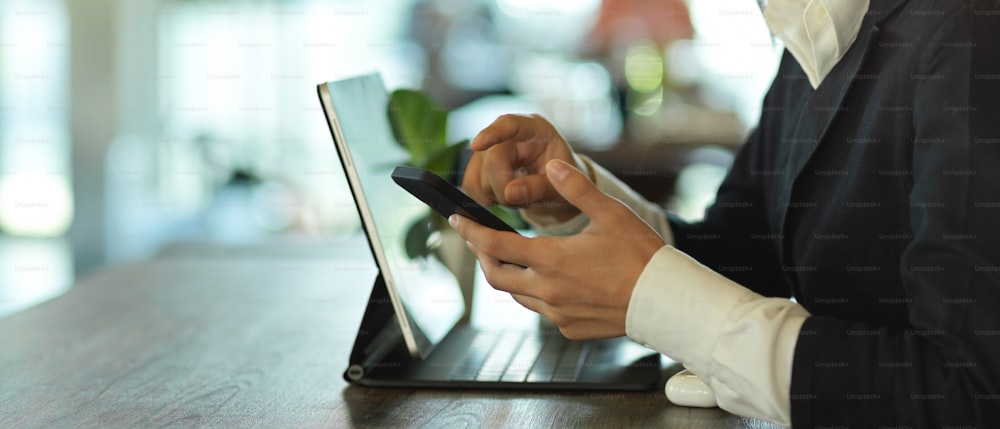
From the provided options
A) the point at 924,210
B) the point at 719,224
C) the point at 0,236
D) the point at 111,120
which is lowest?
the point at 0,236

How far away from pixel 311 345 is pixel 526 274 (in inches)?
17.7

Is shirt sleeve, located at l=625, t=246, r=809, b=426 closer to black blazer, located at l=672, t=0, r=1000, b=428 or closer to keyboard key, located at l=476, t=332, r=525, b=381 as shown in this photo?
black blazer, located at l=672, t=0, r=1000, b=428

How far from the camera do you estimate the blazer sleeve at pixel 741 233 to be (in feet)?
4.26

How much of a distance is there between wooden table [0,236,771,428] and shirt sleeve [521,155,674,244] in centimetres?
27

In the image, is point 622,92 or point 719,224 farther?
point 622,92

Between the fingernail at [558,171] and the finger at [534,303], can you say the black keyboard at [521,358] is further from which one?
the fingernail at [558,171]

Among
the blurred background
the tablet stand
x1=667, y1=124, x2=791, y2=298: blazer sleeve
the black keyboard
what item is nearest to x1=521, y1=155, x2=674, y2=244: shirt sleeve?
x1=667, y1=124, x2=791, y2=298: blazer sleeve

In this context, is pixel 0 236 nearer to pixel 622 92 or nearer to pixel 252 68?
pixel 252 68

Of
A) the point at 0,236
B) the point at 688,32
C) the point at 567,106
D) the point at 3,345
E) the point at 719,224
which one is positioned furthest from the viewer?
the point at 688,32

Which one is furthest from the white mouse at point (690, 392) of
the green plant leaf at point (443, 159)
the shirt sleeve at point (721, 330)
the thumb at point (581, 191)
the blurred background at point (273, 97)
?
the blurred background at point (273, 97)

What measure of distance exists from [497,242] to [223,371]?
1.33 ft

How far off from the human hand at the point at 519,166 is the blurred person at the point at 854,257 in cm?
10

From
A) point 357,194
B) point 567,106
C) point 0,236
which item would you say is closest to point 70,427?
point 357,194

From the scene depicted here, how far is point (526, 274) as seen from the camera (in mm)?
814
